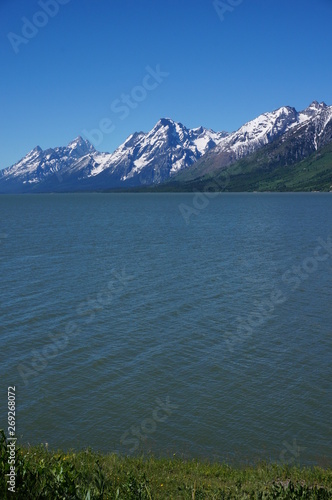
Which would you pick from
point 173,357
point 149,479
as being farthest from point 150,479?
point 173,357

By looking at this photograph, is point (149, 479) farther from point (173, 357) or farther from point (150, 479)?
point (173, 357)

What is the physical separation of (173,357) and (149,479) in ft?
58.4

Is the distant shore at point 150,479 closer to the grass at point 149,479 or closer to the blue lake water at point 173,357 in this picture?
the grass at point 149,479

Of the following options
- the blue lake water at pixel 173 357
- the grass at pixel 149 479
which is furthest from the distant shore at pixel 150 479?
the blue lake water at pixel 173 357

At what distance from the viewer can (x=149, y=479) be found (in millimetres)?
19844

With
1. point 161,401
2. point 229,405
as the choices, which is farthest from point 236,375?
point 161,401

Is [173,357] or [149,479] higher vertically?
[149,479]

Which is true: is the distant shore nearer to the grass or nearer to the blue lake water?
the grass

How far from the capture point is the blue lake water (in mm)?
27312

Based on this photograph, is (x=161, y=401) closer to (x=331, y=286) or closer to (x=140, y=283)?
(x=140, y=283)

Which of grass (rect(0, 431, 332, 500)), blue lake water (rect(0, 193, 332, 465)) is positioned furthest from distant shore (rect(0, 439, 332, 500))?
blue lake water (rect(0, 193, 332, 465))

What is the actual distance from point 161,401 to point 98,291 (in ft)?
95.7

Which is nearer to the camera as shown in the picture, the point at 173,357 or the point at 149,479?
the point at 149,479

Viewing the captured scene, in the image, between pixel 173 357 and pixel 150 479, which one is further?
pixel 173 357
